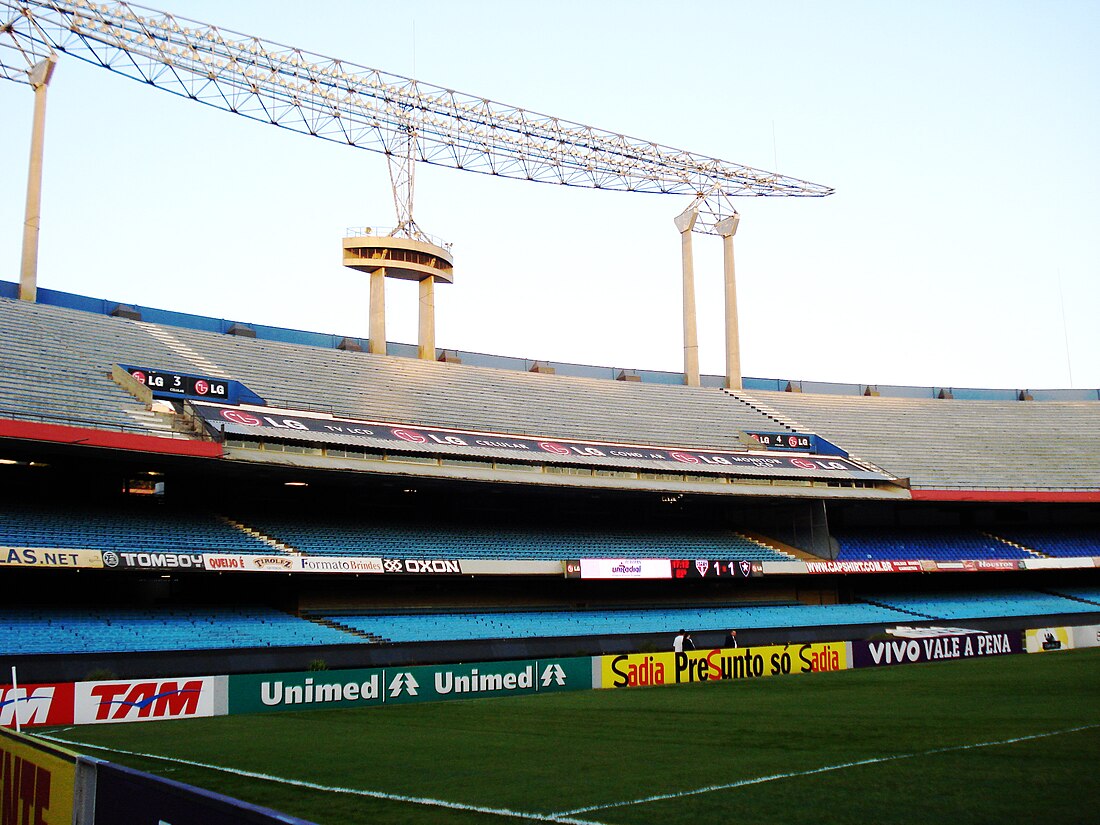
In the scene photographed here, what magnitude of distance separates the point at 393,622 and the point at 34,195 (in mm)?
21856

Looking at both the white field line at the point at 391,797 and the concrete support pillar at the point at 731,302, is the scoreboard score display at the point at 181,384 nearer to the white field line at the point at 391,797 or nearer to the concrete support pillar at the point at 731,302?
the white field line at the point at 391,797

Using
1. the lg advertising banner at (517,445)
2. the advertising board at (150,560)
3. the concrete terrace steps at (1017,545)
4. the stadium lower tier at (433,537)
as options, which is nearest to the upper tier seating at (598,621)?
the stadium lower tier at (433,537)

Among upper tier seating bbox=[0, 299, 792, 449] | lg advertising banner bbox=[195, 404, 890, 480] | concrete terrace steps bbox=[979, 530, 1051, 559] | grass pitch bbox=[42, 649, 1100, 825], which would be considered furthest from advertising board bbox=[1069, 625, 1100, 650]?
upper tier seating bbox=[0, 299, 792, 449]

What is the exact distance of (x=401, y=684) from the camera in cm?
2370

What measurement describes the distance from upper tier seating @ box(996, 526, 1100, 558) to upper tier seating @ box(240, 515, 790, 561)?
15453 millimetres

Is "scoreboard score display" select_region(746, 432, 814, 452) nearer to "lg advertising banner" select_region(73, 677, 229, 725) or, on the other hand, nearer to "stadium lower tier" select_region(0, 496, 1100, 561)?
"stadium lower tier" select_region(0, 496, 1100, 561)

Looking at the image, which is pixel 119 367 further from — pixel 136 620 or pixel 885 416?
pixel 885 416

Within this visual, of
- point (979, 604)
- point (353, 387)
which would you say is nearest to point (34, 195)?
point (353, 387)

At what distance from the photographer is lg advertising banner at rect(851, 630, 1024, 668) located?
3020cm

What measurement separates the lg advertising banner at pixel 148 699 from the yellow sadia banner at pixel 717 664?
9902mm

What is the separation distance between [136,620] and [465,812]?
22.5m

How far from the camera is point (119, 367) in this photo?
3506cm

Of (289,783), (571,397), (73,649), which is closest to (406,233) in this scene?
(571,397)

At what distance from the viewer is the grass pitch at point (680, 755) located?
9.11 meters
